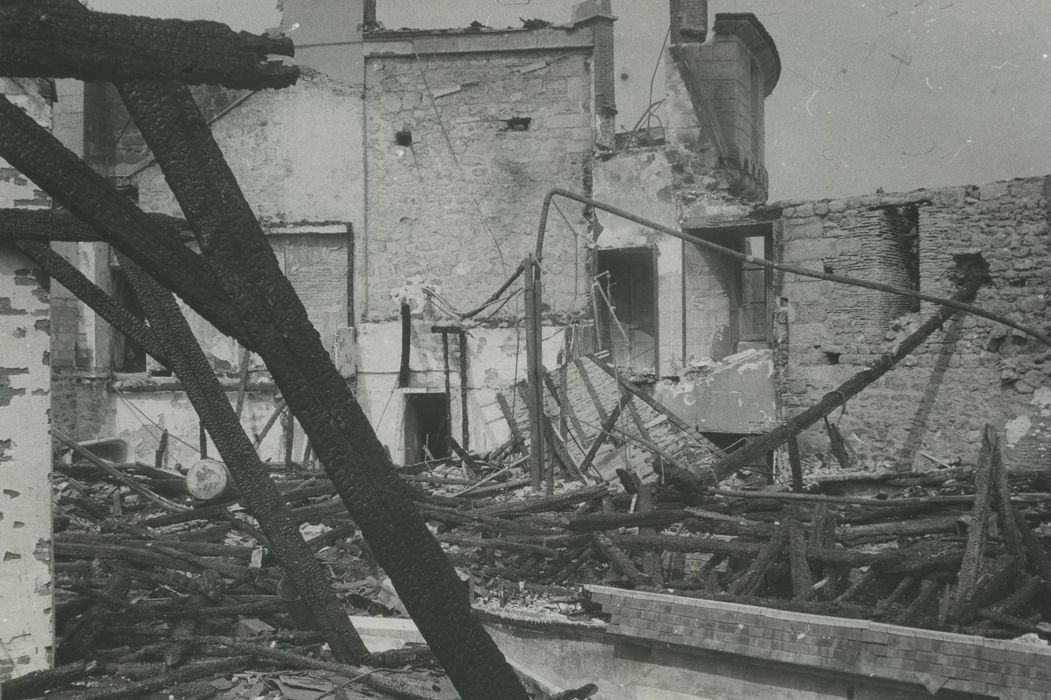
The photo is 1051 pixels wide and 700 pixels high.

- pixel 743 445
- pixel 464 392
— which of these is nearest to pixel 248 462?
pixel 743 445

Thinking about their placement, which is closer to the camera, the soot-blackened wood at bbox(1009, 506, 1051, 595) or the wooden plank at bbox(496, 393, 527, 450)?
the soot-blackened wood at bbox(1009, 506, 1051, 595)

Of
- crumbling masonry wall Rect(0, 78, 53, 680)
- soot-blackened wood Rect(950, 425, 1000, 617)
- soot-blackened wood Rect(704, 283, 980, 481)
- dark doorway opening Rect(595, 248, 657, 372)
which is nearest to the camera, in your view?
crumbling masonry wall Rect(0, 78, 53, 680)

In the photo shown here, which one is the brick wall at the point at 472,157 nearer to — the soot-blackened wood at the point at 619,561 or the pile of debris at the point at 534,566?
the pile of debris at the point at 534,566

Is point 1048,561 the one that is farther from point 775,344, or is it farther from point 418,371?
point 418,371

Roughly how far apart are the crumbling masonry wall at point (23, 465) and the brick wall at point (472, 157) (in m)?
11.7

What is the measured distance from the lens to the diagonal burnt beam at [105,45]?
1923 mm

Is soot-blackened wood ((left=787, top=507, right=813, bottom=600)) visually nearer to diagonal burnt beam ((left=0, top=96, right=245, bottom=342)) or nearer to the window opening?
diagonal burnt beam ((left=0, top=96, right=245, bottom=342))

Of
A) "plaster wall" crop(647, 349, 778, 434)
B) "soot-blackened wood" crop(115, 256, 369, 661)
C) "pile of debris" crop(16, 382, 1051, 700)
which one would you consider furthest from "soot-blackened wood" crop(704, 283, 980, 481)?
"soot-blackened wood" crop(115, 256, 369, 661)

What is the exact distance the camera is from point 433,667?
19.4 ft

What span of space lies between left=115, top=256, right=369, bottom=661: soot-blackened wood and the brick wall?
40.1ft

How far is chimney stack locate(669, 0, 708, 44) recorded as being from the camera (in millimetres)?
15844

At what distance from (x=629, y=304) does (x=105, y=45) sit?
14.8m

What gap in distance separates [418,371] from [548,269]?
3.10 meters

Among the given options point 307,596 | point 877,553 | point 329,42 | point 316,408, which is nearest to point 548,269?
point 329,42
